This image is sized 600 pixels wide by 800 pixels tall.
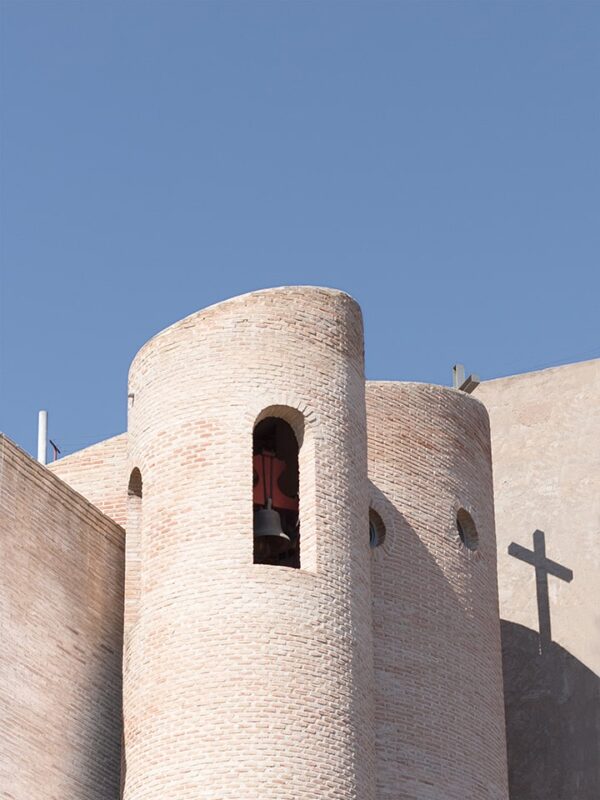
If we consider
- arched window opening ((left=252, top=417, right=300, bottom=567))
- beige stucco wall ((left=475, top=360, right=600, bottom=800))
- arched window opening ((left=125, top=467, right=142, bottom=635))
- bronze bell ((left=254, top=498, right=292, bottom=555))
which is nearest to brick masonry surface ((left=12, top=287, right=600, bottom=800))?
arched window opening ((left=125, top=467, right=142, bottom=635))

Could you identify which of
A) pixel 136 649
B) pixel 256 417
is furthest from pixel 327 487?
pixel 136 649

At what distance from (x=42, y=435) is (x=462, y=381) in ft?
22.4

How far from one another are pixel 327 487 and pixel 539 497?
28.2 ft

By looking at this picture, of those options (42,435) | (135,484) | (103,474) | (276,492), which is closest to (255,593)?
(276,492)

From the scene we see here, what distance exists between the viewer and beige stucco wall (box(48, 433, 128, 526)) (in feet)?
87.8

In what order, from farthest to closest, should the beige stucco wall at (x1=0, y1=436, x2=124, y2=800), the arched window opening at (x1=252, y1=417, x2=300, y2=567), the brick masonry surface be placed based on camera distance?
the arched window opening at (x1=252, y1=417, x2=300, y2=567) < the beige stucco wall at (x1=0, y1=436, x2=124, y2=800) < the brick masonry surface

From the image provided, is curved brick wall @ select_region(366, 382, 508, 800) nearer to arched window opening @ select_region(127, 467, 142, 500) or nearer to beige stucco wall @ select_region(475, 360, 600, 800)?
arched window opening @ select_region(127, 467, 142, 500)

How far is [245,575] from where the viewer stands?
75.6 feet

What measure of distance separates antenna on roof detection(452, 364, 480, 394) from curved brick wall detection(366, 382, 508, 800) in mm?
4938

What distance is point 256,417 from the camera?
23953mm

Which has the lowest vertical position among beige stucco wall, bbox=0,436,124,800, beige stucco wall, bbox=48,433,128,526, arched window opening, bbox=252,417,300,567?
beige stucco wall, bbox=0,436,124,800

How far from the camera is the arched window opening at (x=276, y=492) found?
24531 millimetres

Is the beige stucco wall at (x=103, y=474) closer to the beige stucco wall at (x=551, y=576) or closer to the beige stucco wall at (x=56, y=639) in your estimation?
the beige stucco wall at (x=56, y=639)

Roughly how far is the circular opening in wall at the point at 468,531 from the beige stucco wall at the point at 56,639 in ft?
13.5
